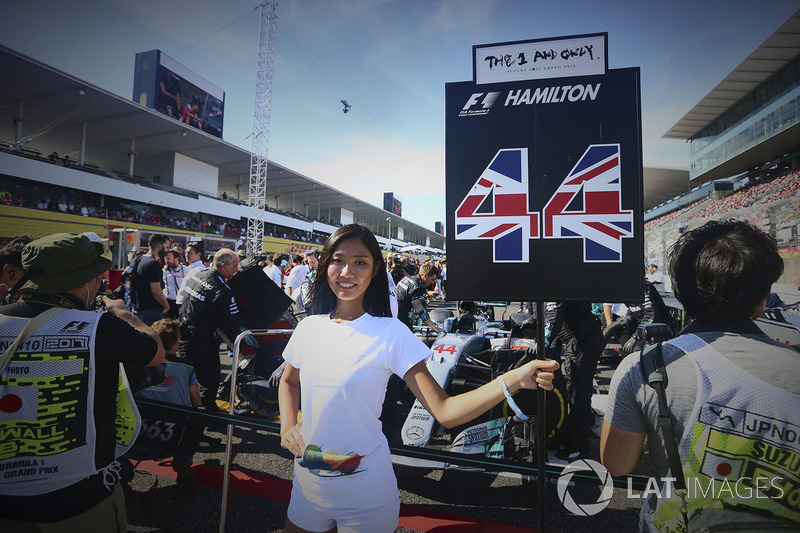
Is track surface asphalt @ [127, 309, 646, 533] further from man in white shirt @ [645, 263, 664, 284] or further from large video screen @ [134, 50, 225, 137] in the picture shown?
large video screen @ [134, 50, 225, 137]

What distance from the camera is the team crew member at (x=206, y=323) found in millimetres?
3971

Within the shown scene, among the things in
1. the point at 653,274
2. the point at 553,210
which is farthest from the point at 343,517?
the point at 653,274

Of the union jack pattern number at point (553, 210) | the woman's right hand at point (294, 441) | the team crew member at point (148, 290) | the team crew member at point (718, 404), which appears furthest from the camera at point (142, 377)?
the team crew member at point (148, 290)

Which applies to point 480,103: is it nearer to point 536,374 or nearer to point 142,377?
point 536,374

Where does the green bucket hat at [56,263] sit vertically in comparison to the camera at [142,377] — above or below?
above

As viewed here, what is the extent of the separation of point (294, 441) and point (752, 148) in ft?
114

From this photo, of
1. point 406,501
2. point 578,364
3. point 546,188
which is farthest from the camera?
point 578,364

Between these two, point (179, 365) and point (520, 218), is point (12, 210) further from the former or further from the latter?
point (520, 218)

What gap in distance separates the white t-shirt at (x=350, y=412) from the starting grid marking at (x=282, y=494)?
60.0 inches

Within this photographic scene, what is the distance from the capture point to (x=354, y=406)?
1.32 metres

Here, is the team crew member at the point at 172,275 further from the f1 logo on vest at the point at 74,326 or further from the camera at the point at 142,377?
the f1 logo on vest at the point at 74,326

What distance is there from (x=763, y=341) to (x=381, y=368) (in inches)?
44.5

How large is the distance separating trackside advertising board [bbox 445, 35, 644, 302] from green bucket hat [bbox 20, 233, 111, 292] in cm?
150

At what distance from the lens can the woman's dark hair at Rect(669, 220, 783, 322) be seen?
3.61 feet
